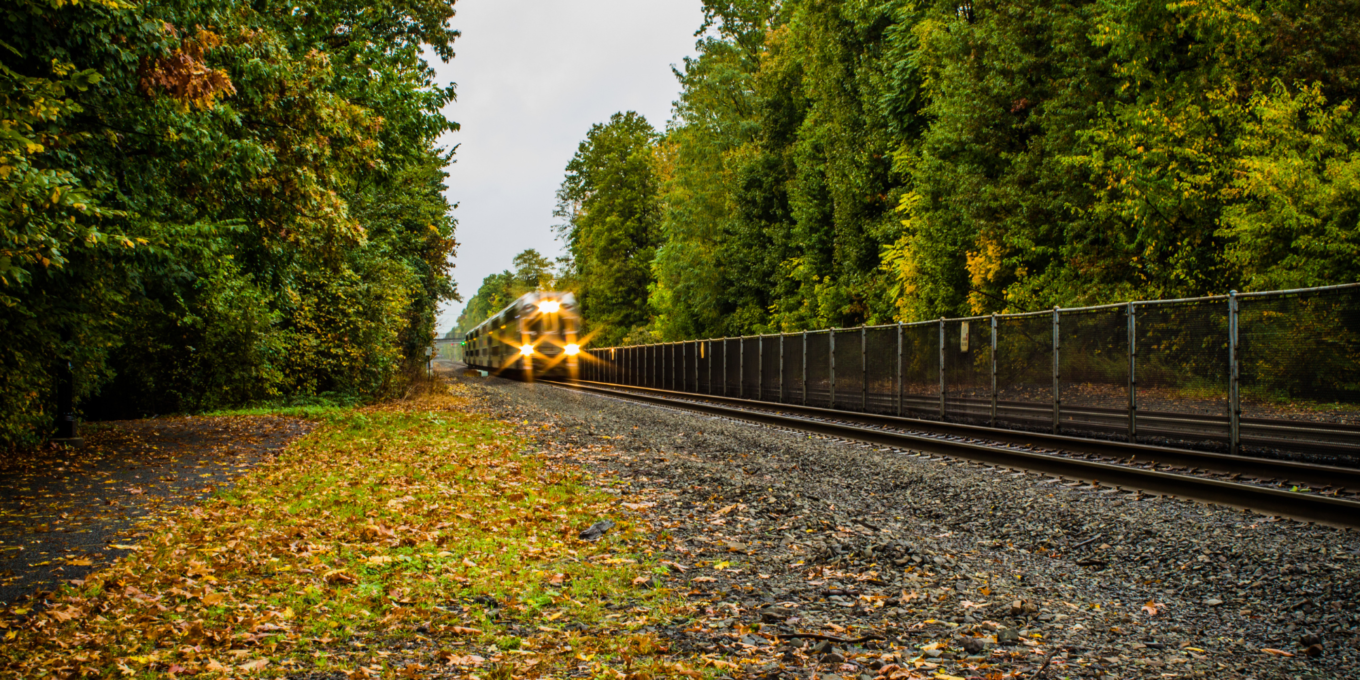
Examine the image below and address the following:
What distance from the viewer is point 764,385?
2730 cm

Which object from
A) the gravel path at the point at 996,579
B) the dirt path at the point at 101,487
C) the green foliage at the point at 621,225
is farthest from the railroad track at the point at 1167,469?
the green foliage at the point at 621,225

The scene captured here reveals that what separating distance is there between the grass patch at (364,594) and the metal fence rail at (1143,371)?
823 cm

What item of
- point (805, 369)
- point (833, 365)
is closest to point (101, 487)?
point (833, 365)

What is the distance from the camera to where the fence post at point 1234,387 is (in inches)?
426

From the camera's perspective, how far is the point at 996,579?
18.6 ft

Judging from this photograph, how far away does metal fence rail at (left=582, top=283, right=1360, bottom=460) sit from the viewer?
9992 millimetres

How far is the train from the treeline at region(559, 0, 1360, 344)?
35.2 feet

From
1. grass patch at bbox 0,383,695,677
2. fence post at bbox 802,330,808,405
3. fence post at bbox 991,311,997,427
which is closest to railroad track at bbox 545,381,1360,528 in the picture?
fence post at bbox 991,311,997,427

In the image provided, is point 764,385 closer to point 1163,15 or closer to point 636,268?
point 1163,15

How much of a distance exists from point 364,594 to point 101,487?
231 inches

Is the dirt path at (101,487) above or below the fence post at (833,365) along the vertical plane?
below

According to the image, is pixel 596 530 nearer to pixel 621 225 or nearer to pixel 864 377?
pixel 864 377

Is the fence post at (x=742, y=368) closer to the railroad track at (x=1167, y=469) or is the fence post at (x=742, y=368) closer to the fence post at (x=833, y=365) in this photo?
the fence post at (x=833, y=365)

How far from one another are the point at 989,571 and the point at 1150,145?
21.3 m
